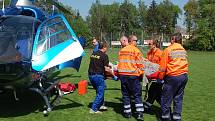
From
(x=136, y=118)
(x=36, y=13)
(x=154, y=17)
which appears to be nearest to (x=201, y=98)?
(x=136, y=118)

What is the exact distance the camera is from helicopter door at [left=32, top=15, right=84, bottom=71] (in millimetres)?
8508

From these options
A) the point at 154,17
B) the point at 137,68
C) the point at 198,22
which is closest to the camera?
the point at 137,68

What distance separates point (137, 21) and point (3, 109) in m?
100

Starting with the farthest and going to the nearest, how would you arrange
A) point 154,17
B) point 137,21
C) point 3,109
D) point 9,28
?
point 137,21
point 154,17
point 3,109
point 9,28

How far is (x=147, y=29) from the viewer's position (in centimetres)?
10231

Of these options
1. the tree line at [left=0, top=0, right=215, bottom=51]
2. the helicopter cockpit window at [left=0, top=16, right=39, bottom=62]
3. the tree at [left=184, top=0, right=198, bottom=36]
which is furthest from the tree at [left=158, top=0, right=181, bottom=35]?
the helicopter cockpit window at [left=0, top=16, right=39, bottom=62]

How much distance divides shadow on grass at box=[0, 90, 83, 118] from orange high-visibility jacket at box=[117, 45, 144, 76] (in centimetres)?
246

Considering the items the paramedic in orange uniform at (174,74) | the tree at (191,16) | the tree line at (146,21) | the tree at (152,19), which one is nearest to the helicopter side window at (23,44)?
the paramedic in orange uniform at (174,74)

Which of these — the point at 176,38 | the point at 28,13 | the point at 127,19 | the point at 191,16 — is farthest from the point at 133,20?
the point at 176,38

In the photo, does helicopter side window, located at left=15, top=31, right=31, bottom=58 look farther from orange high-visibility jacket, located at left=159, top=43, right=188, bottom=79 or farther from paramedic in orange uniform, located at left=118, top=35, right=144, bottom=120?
orange high-visibility jacket, located at left=159, top=43, right=188, bottom=79

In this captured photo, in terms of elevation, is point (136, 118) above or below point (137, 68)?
below

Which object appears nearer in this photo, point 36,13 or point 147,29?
point 36,13

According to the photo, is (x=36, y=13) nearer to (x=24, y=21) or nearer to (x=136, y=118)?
(x=24, y=21)

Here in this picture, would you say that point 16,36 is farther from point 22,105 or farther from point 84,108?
point 84,108
